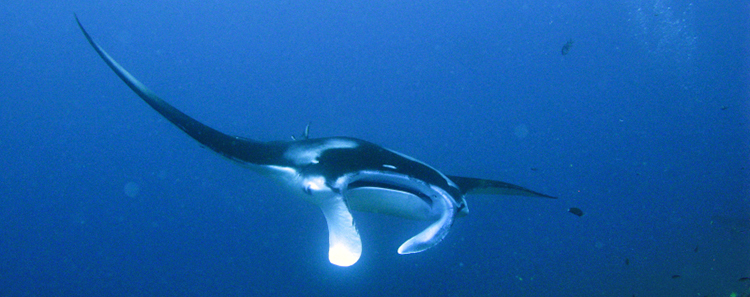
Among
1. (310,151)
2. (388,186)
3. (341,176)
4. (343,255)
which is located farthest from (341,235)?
(310,151)

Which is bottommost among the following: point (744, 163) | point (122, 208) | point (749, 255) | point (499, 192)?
point (744, 163)

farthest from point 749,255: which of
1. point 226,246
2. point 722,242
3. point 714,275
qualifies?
point 226,246

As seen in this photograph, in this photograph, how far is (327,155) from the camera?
2271 mm

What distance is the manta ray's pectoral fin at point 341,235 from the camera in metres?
1.90

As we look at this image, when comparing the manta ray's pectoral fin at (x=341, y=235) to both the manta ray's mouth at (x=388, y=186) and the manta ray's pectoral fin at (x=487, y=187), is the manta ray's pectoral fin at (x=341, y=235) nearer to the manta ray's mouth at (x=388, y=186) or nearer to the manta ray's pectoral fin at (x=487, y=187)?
the manta ray's mouth at (x=388, y=186)

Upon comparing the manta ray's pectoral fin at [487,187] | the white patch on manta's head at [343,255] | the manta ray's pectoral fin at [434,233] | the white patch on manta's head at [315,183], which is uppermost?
the white patch on manta's head at [315,183]

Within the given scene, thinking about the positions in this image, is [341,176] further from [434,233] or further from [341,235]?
[434,233]

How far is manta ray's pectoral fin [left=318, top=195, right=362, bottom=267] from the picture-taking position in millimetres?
1898

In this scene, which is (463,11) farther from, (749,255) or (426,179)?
(426,179)

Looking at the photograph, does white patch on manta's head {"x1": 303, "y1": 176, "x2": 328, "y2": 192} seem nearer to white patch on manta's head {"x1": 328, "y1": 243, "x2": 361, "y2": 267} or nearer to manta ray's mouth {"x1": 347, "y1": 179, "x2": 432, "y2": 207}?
manta ray's mouth {"x1": 347, "y1": 179, "x2": 432, "y2": 207}

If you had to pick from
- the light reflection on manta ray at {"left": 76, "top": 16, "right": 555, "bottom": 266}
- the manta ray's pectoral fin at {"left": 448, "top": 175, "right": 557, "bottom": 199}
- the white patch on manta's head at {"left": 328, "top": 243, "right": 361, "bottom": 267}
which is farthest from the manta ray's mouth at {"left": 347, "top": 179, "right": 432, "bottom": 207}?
the manta ray's pectoral fin at {"left": 448, "top": 175, "right": 557, "bottom": 199}

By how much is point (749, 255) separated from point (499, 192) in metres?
15.3

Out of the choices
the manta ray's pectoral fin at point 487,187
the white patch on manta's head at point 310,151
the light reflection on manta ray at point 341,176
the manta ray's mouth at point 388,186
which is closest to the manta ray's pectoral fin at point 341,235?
the light reflection on manta ray at point 341,176

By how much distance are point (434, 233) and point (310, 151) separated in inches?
38.9
